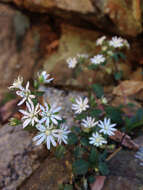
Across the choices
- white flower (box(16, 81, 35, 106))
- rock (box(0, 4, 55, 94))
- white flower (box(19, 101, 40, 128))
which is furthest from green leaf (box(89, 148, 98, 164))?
rock (box(0, 4, 55, 94))

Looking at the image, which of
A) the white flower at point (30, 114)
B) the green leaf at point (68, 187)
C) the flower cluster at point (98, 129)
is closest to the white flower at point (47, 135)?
the white flower at point (30, 114)

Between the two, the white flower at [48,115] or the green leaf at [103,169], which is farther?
the green leaf at [103,169]

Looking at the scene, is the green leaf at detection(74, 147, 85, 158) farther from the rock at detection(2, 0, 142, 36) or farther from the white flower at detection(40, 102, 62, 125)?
the rock at detection(2, 0, 142, 36)

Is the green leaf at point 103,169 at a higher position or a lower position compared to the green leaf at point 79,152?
lower

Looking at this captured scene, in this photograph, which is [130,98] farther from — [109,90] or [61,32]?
[61,32]

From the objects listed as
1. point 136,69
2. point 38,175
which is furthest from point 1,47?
point 38,175

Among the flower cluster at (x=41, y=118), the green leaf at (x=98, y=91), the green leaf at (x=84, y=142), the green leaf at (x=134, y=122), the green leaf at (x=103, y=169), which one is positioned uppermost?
the flower cluster at (x=41, y=118)

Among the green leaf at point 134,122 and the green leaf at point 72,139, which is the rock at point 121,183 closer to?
the green leaf at point 72,139

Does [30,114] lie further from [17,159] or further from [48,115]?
[17,159]
